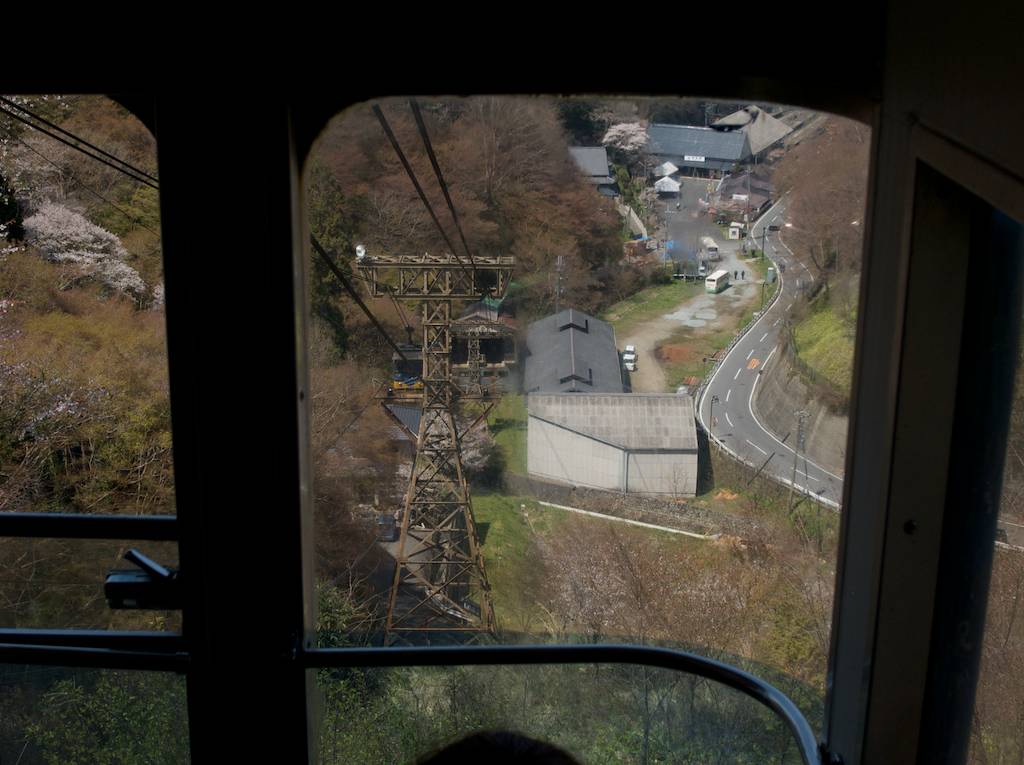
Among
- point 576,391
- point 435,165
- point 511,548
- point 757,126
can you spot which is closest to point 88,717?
point 511,548

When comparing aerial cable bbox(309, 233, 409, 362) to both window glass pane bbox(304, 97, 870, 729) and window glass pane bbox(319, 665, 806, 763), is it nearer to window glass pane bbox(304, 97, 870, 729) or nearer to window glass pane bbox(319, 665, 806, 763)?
window glass pane bbox(304, 97, 870, 729)

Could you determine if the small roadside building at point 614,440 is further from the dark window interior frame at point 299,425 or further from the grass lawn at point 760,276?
the dark window interior frame at point 299,425

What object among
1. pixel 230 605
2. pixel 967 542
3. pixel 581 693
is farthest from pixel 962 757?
pixel 230 605

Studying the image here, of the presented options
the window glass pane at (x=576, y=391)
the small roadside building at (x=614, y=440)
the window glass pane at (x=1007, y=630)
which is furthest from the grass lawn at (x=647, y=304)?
the window glass pane at (x=1007, y=630)

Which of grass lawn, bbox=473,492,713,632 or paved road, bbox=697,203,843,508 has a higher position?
paved road, bbox=697,203,843,508

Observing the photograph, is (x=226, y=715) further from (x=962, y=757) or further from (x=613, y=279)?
(x=962, y=757)

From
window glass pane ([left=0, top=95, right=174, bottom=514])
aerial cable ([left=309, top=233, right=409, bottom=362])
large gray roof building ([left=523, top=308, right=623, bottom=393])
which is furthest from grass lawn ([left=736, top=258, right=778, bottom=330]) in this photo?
window glass pane ([left=0, top=95, right=174, bottom=514])
